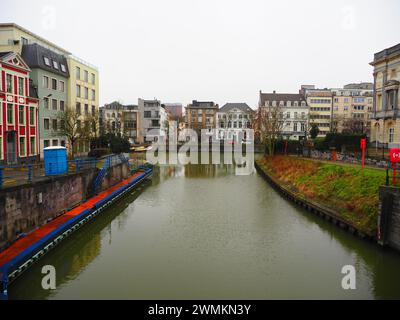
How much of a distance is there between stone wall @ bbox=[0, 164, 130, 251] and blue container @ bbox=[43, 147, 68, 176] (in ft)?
2.32

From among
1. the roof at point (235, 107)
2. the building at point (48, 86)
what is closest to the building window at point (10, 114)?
the building at point (48, 86)

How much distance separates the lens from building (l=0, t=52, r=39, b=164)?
88.9ft

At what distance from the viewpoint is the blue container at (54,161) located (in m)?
18.6

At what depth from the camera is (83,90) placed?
4381 centimetres

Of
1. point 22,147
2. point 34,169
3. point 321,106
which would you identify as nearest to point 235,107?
point 321,106

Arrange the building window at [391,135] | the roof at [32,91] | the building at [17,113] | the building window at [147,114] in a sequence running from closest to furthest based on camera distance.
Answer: the building at [17,113]
the roof at [32,91]
the building window at [391,135]
the building window at [147,114]

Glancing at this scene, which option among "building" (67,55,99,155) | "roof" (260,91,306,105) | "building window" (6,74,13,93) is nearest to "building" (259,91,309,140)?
"roof" (260,91,306,105)

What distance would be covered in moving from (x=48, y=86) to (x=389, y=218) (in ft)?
113

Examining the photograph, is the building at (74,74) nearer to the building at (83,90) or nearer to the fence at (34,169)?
the building at (83,90)

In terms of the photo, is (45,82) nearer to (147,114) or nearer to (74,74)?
(74,74)

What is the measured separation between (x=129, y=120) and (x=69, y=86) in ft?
134

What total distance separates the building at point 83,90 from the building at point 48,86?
1008 millimetres

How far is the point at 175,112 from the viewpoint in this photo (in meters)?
150
